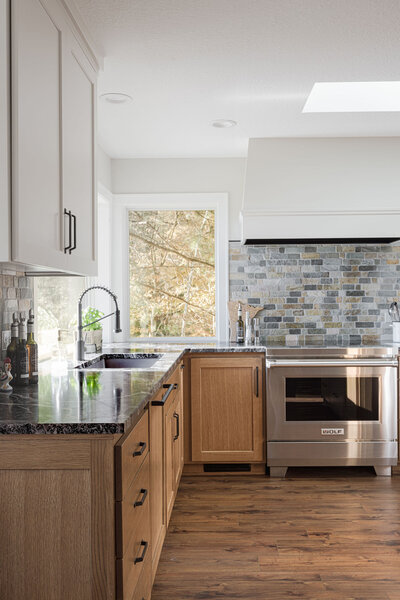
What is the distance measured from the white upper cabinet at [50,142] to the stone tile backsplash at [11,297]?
34cm

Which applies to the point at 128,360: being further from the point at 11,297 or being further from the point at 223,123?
the point at 223,123

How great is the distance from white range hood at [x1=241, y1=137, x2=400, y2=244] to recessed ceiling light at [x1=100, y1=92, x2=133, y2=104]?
1096mm

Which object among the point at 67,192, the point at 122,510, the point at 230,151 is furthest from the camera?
the point at 230,151

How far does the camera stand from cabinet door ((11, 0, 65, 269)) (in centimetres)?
156

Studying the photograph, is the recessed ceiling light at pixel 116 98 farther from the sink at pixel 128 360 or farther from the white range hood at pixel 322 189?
the sink at pixel 128 360

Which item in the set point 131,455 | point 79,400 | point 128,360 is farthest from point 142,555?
point 128,360

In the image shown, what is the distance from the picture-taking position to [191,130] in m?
3.64

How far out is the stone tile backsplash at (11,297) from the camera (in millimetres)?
2254

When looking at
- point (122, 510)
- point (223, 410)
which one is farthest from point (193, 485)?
point (122, 510)

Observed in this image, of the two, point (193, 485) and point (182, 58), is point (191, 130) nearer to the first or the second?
point (182, 58)

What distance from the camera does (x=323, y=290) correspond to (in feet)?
14.0

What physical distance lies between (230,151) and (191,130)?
60 centimetres

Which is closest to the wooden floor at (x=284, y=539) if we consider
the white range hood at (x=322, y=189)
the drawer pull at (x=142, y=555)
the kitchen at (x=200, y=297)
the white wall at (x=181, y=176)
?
the kitchen at (x=200, y=297)

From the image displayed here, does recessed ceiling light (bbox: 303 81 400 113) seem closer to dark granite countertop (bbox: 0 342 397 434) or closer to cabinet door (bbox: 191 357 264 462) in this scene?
cabinet door (bbox: 191 357 264 462)
